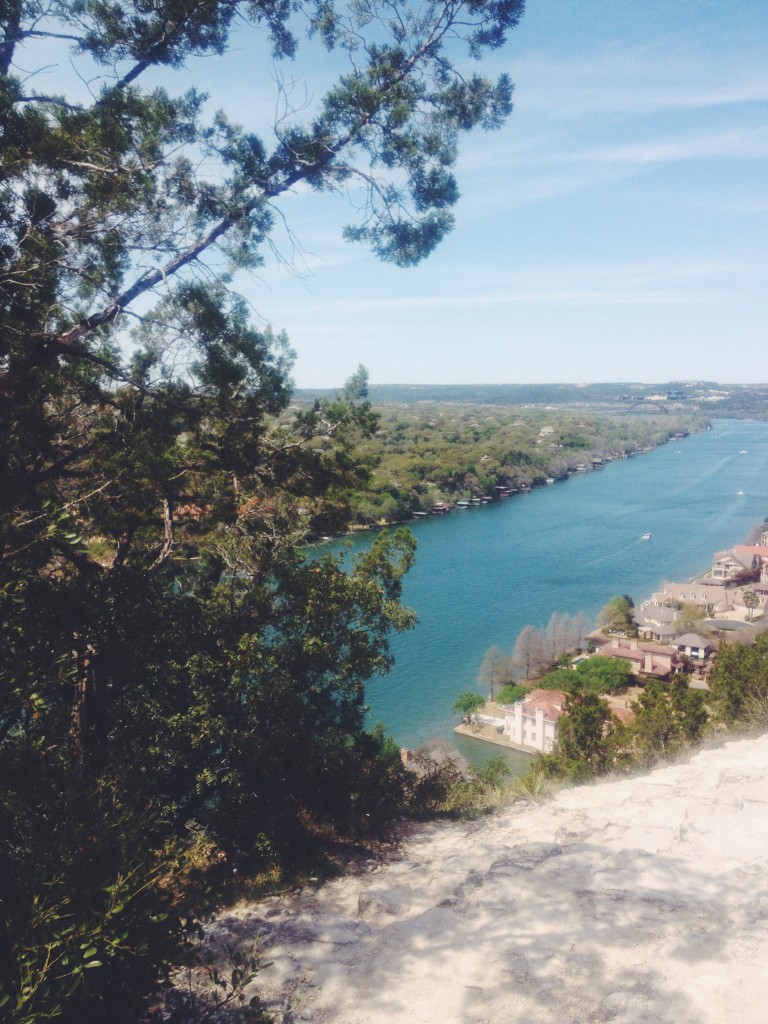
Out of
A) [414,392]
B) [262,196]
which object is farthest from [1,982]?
[414,392]

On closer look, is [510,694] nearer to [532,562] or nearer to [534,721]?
[534,721]

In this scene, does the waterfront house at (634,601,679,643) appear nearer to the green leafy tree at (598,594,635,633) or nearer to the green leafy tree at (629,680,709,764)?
the green leafy tree at (598,594,635,633)

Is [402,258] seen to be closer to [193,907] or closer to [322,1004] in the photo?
[193,907]

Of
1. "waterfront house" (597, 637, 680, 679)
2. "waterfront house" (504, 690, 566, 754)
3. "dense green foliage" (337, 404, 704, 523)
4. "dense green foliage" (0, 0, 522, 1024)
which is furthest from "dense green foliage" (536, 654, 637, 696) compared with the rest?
"dense green foliage" (0, 0, 522, 1024)

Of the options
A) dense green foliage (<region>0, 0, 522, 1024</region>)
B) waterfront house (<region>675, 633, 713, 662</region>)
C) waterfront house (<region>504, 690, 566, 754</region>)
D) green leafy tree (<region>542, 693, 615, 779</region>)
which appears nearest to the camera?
dense green foliage (<region>0, 0, 522, 1024</region>)

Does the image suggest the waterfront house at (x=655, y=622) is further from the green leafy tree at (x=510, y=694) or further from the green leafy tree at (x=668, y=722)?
the green leafy tree at (x=668, y=722)

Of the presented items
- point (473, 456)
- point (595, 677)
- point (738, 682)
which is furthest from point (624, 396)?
point (738, 682)
